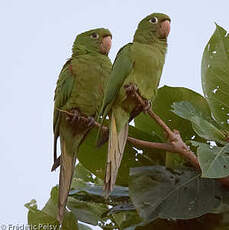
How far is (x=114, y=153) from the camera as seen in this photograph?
1.39 meters

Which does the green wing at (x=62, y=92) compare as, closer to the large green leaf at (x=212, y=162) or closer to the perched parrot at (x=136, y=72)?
the perched parrot at (x=136, y=72)

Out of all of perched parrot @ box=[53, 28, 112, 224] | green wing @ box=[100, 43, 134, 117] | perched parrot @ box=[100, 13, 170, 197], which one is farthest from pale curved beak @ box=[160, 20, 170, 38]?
perched parrot @ box=[53, 28, 112, 224]

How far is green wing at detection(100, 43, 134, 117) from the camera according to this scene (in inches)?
62.4

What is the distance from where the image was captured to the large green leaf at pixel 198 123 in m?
1.25

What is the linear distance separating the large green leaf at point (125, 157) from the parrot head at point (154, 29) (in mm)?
474

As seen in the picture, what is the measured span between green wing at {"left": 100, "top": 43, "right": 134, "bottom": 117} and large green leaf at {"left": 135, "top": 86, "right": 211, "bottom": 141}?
14cm

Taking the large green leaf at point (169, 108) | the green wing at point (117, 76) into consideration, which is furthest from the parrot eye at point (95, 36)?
the large green leaf at point (169, 108)

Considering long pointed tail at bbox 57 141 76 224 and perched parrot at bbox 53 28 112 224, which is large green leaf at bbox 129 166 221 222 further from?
perched parrot at bbox 53 28 112 224

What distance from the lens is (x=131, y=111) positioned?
63.1 inches

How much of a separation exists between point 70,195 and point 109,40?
934 mm

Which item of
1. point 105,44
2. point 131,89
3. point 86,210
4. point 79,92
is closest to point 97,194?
point 86,210

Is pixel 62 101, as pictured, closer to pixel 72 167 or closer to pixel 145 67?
pixel 72 167

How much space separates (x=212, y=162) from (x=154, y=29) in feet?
2.67

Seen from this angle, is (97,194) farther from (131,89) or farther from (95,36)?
(95,36)
